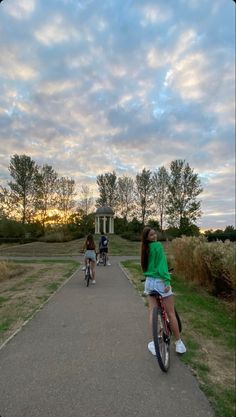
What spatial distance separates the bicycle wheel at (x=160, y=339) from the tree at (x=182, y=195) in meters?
55.2

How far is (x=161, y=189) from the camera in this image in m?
66.4

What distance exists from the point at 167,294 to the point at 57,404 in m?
2.25

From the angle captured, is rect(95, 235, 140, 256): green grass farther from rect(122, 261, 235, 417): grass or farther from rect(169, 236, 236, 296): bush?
rect(122, 261, 235, 417): grass

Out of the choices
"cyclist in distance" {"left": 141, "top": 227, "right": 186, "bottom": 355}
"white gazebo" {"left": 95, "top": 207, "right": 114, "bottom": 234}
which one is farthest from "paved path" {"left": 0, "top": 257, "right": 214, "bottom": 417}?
"white gazebo" {"left": 95, "top": 207, "right": 114, "bottom": 234}

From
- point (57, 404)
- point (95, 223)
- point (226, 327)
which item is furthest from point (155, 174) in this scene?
point (57, 404)

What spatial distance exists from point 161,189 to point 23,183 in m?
23.8

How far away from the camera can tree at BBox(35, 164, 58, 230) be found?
61513 mm

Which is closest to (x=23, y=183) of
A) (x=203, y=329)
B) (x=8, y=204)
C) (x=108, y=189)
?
(x=8, y=204)

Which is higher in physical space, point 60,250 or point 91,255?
point 91,255

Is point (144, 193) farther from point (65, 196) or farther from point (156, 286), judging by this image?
point (156, 286)

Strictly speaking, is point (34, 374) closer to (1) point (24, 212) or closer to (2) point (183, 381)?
(2) point (183, 381)

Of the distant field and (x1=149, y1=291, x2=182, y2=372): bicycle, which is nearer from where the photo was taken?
(x1=149, y1=291, x2=182, y2=372): bicycle

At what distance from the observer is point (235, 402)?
4.13 m

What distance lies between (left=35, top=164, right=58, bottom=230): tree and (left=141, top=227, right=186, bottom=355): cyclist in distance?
57.3 meters
